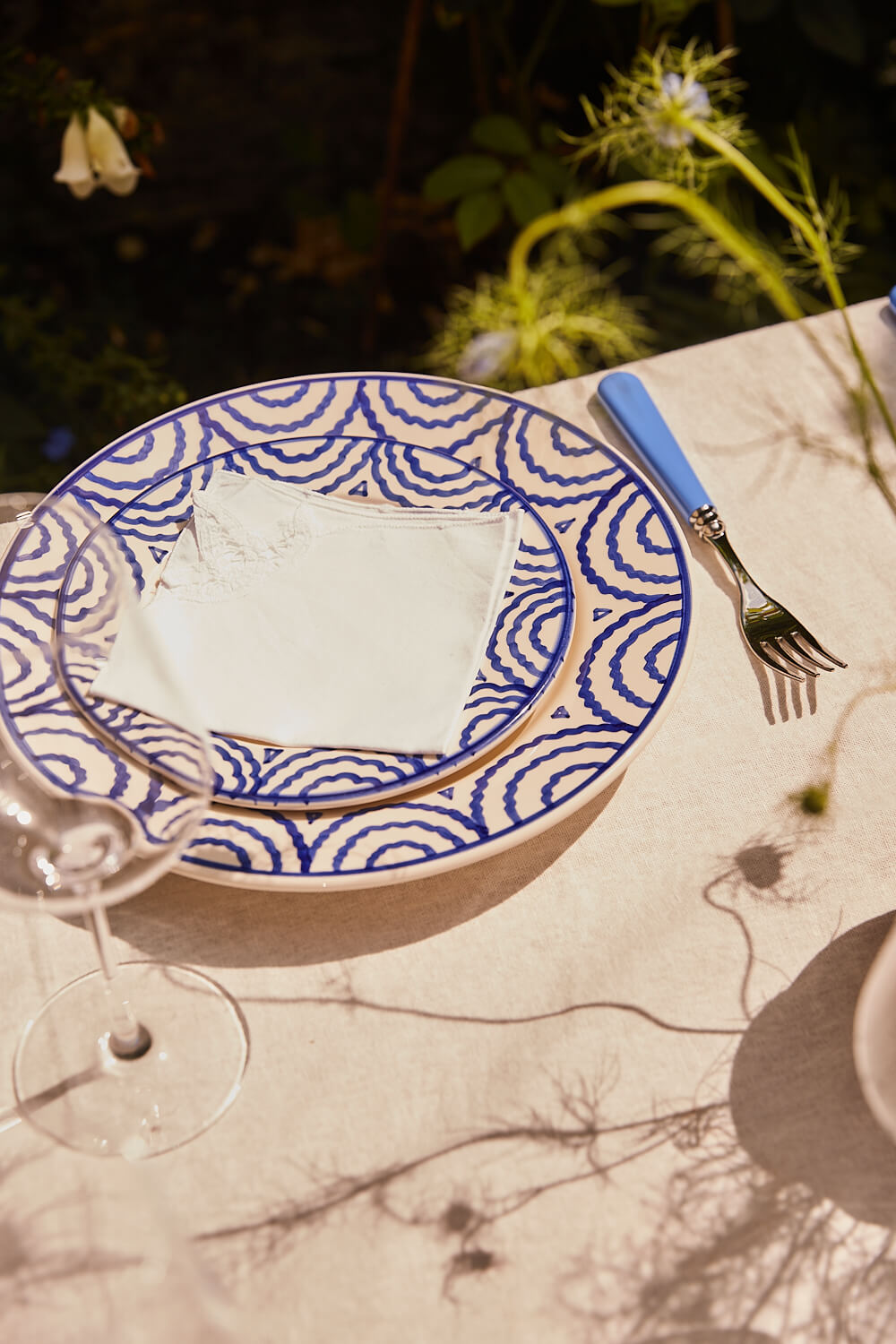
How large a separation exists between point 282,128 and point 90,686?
181 centimetres

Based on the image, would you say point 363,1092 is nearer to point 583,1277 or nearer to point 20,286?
point 583,1277

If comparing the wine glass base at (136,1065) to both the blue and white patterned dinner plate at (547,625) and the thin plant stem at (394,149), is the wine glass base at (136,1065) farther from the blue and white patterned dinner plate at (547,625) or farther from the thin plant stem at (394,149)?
the thin plant stem at (394,149)

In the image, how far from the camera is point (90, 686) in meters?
0.60

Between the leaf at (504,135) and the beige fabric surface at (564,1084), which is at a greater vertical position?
the leaf at (504,135)

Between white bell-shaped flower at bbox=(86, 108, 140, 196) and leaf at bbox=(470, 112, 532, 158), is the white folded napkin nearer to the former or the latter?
white bell-shaped flower at bbox=(86, 108, 140, 196)

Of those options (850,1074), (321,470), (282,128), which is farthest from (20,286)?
(850,1074)

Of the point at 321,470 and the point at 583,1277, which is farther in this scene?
the point at 321,470

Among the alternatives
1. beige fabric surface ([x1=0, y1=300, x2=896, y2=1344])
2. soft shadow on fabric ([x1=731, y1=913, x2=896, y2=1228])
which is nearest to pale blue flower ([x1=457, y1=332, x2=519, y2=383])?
beige fabric surface ([x1=0, y1=300, x2=896, y2=1344])

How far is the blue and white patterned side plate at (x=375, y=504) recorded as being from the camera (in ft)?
1.91

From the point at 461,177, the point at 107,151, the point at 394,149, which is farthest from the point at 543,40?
the point at 107,151

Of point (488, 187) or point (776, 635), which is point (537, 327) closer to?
point (776, 635)

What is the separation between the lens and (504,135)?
1.43 meters

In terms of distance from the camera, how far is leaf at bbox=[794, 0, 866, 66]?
5.38 feet

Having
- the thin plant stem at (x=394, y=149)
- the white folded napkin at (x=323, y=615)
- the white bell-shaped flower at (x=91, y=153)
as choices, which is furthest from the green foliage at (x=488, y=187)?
the white folded napkin at (x=323, y=615)
